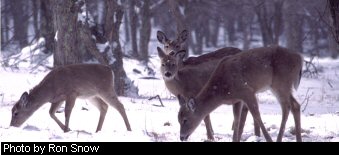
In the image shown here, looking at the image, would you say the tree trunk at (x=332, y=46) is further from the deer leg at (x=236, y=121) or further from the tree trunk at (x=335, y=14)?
the deer leg at (x=236, y=121)

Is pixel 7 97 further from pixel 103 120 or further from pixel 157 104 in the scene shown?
pixel 103 120

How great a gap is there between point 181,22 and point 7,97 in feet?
27.3

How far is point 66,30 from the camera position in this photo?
13.4 meters

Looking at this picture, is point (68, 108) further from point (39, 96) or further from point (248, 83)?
point (248, 83)

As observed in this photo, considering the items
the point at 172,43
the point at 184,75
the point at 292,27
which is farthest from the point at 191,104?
the point at 292,27

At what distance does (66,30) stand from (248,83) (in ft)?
20.2

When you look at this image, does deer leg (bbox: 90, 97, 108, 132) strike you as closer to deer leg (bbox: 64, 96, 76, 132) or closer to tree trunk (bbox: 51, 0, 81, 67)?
deer leg (bbox: 64, 96, 76, 132)

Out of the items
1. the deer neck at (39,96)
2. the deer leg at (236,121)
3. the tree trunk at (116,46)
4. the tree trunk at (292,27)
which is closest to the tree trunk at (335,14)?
the deer leg at (236,121)

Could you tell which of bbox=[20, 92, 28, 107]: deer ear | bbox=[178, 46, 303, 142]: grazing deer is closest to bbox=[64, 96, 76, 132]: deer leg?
bbox=[20, 92, 28, 107]: deer ear

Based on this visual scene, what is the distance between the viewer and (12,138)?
781cm

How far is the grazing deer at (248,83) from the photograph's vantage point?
8422 millimetres

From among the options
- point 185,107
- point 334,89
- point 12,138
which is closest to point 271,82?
point 185,107

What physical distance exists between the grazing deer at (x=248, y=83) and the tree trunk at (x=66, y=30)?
5.45 m
